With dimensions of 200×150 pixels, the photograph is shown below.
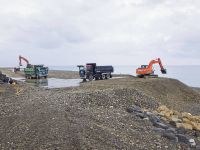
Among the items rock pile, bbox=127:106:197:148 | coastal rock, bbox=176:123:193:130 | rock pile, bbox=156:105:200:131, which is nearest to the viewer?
rock pile, bbox=127:106:197:148

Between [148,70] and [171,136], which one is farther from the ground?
[148,70]

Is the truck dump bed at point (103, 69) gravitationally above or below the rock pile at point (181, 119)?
above

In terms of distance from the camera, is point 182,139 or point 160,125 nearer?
point 182,139

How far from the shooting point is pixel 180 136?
1702 cm

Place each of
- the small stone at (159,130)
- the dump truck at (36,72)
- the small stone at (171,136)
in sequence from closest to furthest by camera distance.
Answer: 1. the small stone at (171,136)
2. the small stone at (159,130)
3. the dump truck at (36,72)

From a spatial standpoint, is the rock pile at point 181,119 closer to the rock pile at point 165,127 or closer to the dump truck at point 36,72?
the rock pile at point 165,127

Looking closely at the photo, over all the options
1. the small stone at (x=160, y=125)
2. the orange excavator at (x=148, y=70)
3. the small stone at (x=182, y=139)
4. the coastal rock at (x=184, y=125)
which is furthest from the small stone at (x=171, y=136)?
the orange excavator at (x=148, y=70)

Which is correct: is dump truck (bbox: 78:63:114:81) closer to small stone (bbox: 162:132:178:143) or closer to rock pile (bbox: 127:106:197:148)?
rock pile (bbox: 127:106:197:148)

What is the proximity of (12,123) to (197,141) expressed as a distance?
870cm

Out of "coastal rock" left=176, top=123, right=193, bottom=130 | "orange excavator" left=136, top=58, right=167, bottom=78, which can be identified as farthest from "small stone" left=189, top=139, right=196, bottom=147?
"orange excavator" left=136, top=58, right=167, bottom=78

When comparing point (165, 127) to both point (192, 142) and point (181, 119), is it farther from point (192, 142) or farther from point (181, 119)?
point (181, 119)

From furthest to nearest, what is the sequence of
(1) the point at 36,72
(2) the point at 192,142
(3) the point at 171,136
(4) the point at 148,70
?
(1) the point at 36,72, (4) the point at 148,70, (2) the point at 192,142, (3) the point at 171,136

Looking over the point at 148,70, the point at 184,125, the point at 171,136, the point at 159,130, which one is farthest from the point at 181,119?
the point at 148,70

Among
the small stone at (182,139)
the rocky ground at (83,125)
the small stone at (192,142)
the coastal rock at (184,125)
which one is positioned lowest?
the small stone at (192,142)
